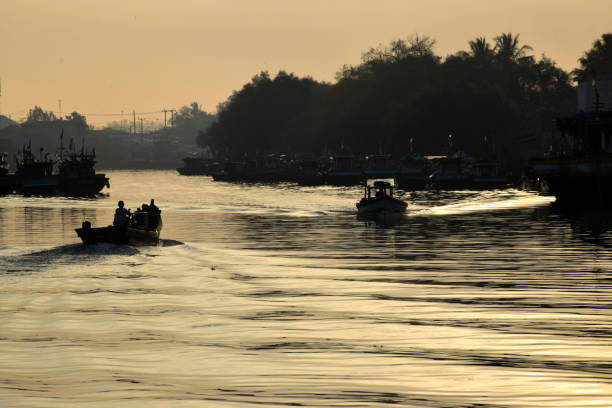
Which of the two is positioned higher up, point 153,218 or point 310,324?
point 153,218

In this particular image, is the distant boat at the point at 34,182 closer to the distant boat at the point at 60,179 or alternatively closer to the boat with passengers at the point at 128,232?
the distant boat at the point at 60,179

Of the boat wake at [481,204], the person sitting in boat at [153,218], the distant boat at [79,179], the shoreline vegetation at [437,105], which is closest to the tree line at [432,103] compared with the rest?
the shoreline vegetation at [437,105]

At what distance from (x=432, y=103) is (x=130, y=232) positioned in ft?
342

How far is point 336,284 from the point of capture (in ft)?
84.6

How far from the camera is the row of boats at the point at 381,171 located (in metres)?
110

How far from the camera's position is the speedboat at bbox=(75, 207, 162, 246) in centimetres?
3728

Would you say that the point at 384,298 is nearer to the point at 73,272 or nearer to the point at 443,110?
the point at 73,272

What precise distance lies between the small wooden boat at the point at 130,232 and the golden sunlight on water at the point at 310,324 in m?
0.80

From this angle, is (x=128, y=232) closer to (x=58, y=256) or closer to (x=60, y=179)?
(x=58, y=256)

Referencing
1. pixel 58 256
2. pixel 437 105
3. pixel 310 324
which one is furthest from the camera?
pixel 437 105

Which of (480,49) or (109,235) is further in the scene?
(480,49)

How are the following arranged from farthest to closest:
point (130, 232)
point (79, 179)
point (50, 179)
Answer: point (79, 179), point (50, 179), point (130, 232)

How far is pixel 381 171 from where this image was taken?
142250 mm

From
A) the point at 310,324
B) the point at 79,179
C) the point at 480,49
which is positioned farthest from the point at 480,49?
the point at 310,324
